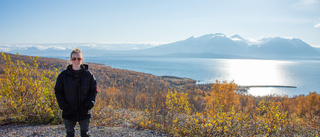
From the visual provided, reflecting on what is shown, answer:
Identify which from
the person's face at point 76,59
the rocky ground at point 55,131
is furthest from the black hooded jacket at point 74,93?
the rocky ground at point 55,131

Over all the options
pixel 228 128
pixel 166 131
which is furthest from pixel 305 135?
pixel 166 131

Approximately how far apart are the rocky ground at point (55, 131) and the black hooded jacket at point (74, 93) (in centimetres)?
226

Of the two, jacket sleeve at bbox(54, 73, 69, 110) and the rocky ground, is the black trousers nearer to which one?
jacket sleeve at bbox(54, 73, 69, 110)

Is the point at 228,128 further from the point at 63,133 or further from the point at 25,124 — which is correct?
the point at 25,124

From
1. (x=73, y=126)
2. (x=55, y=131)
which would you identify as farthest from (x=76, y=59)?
(x=55, y=131)

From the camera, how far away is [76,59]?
390cm

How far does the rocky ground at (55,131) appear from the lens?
573 centimetres

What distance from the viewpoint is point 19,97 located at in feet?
22.5

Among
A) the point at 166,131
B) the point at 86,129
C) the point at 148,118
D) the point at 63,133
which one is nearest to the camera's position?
the point at 86,129

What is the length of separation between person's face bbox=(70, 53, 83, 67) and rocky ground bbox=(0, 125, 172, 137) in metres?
2.90

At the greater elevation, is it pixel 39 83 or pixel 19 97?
pixel 39 83

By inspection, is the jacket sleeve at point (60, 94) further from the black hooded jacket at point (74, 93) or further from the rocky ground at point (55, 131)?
the rocky ground at point (55, 131)

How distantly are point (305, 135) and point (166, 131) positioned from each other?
6.00m

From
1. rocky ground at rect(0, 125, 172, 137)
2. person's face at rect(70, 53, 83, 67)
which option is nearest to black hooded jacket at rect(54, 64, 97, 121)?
person's face at rect(70, 53, 83, 67)
